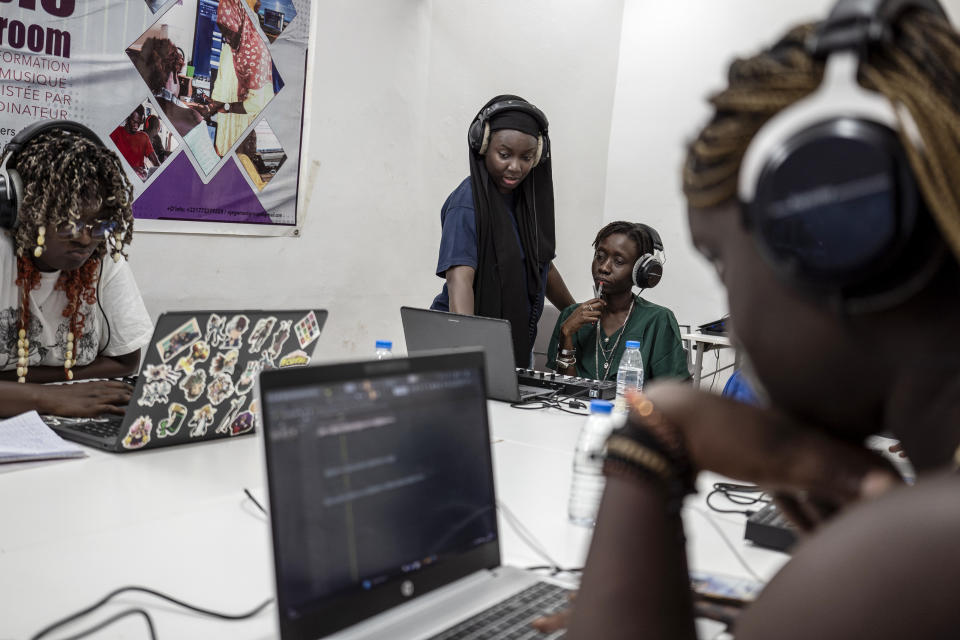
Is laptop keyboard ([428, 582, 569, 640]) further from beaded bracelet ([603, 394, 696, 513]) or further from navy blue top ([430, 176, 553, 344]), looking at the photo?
navy blue top ([430, 176, 553, 344])

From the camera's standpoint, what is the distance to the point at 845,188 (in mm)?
472

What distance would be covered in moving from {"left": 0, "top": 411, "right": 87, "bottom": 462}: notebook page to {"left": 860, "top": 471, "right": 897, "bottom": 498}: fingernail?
1.42m

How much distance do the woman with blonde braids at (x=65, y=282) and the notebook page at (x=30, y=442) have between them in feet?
0.42

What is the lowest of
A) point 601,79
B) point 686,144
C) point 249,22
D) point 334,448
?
point 334,448

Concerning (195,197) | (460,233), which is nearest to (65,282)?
(195,197)

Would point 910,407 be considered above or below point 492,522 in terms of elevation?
above

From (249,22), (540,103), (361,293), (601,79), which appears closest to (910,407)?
(249,22)

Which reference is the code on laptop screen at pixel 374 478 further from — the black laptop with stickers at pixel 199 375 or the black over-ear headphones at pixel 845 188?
the black laptop with stickers at pixel 199 375

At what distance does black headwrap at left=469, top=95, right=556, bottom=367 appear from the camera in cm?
284

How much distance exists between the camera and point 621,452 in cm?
62

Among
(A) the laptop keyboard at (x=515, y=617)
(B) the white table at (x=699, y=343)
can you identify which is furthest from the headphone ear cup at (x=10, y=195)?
(B) the white table at (x=699, y=343)

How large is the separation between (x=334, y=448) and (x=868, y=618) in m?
0.54

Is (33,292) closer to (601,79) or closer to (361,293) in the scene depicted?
(361,293)

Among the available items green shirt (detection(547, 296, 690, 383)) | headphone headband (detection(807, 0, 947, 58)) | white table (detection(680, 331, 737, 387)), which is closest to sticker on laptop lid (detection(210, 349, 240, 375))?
headphone headband (detection(807, 0, 947, 58))
